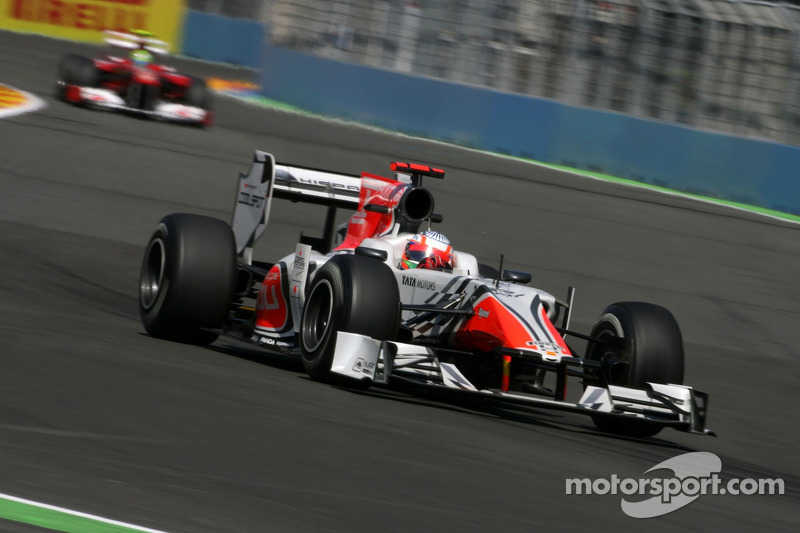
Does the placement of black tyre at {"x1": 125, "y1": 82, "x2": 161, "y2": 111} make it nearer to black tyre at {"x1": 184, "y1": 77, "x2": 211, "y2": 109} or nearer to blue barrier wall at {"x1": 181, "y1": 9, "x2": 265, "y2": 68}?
black tyre at {"x1": 184, "y1": 77, "x2": 211, "y2": 109}

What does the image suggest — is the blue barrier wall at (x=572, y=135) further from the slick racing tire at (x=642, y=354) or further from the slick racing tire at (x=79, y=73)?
the slick racing tire at (x=642, y=354)

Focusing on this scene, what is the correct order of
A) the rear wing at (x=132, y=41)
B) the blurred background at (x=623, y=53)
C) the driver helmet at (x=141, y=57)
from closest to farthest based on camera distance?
the rear wing at (x=132, y=41)
the driver helmet at (x=141, y=57)
the blurred background at (x=623, y=53)

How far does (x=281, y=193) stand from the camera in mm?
10031

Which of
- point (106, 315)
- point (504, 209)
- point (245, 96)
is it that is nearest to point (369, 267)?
point (106, 315)

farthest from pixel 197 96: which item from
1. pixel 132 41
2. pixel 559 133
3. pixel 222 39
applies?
pixel 222 39

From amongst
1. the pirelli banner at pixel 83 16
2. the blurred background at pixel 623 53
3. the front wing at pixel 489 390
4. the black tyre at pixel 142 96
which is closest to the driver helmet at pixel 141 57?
the black tyre at pixel 142 96

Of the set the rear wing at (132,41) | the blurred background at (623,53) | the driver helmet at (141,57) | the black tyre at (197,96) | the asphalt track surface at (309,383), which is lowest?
the asphalt track surface at (309,383)

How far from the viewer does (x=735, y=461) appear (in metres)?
7.71

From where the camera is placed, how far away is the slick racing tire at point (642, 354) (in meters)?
8.17

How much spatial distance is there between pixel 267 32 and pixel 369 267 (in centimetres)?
2345

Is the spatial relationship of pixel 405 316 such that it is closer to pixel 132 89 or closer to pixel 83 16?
pixel 132 89

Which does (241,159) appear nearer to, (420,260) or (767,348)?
(767,348)

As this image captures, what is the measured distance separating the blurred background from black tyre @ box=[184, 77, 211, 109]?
5.34 meters

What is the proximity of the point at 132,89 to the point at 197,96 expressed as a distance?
1092mm
